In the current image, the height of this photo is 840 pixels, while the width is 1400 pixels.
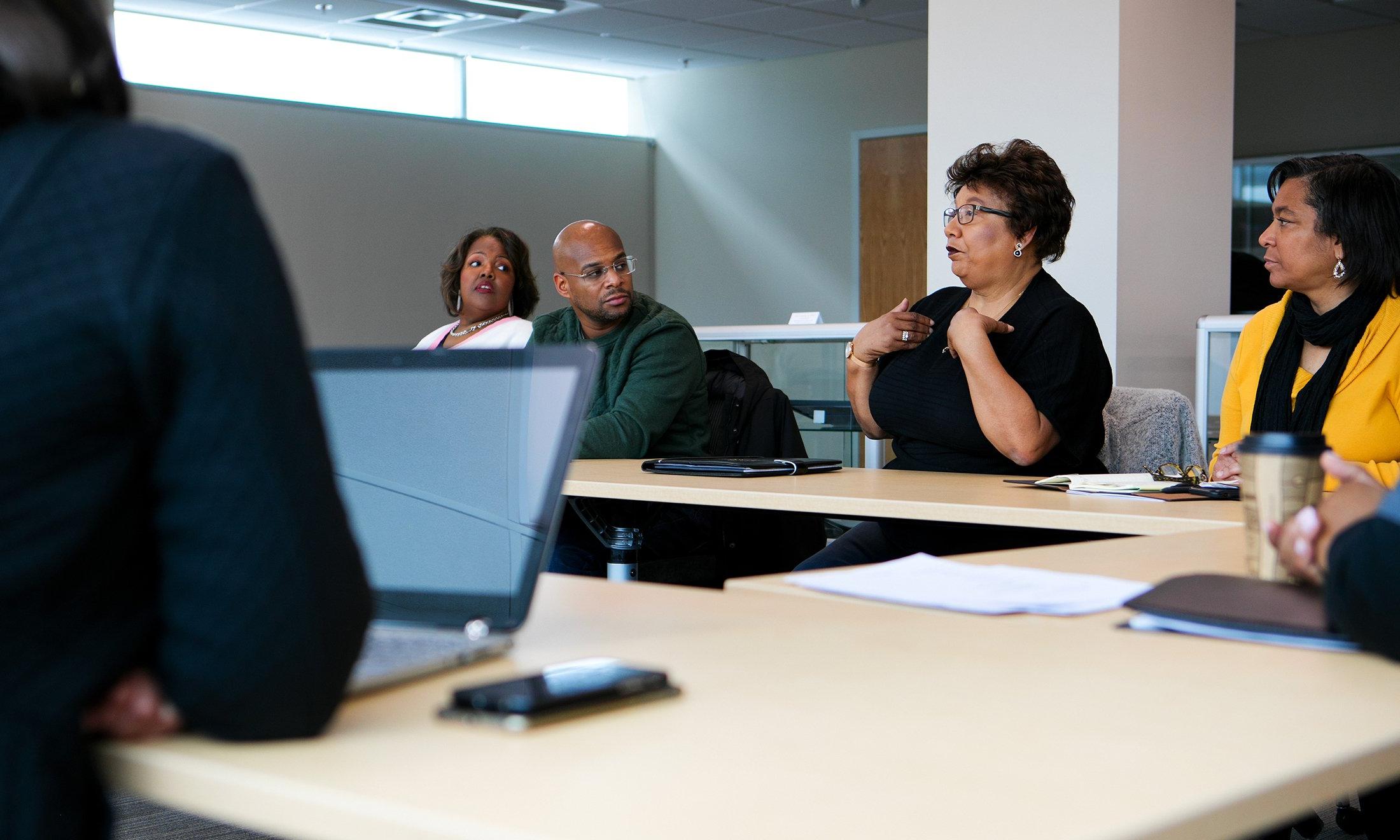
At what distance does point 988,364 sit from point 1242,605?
60.4 inches

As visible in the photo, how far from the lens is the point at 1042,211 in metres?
2.89

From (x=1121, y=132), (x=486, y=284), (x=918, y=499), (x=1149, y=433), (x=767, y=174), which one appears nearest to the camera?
(x=918, y=499)

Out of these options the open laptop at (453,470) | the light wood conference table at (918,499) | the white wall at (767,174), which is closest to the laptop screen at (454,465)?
the open laptop at (453,470)

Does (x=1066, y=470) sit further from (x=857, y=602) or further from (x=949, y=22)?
(x=949, y=22)

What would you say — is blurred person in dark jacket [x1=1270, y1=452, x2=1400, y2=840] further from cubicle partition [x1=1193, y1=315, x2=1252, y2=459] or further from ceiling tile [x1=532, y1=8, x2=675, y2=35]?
ceiling tile [x1=532, y1=8, x2=675, y2=35]

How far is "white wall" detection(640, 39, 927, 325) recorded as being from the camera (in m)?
9.61

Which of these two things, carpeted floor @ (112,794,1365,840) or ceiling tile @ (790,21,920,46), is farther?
ceiling tile @ (790,21,920,46)

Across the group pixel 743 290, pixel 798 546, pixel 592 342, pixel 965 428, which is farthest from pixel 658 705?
pixel 743 290

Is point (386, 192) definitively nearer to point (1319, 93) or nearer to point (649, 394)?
point (1319, 93)

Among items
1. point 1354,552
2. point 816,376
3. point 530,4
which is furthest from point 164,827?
point 530,4

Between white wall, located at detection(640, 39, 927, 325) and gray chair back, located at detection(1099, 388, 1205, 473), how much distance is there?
6603 mm

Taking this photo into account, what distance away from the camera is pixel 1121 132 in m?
4.39

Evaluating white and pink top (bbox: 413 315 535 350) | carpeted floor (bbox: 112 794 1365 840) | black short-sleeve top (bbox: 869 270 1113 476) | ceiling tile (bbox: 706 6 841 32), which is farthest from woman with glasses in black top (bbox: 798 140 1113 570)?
ceiling tile (bbox: 706 6 841 32)

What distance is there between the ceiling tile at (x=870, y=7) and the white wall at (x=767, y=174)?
0.94 meters
